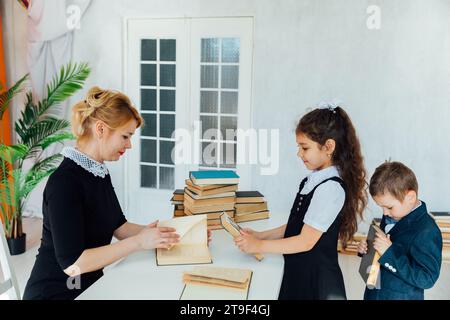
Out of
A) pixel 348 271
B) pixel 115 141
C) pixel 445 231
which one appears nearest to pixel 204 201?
pixel 115 141

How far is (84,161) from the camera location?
1509mm

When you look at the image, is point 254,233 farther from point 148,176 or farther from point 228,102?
point 148,176

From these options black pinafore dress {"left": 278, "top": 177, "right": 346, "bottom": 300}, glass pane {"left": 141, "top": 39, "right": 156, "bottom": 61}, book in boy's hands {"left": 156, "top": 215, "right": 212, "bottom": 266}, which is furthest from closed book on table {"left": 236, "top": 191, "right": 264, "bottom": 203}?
glass pane {"left": 141, "top": 39, "right": 156, "bottom": 61}

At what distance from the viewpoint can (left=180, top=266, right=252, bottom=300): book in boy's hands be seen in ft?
4.04

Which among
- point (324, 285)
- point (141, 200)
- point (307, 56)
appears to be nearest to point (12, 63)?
point (141, 200)

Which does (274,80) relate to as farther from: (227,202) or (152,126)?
(227,202)

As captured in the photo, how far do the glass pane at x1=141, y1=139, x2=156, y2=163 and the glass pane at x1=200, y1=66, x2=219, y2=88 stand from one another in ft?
2.13

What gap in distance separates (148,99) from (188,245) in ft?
8.33

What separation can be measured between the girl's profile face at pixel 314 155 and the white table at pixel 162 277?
343 mm

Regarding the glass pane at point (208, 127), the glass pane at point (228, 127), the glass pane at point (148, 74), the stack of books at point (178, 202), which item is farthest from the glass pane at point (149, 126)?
the stack of books at point (178, 202)

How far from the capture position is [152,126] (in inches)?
153

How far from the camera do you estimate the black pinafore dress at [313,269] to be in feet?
5.34

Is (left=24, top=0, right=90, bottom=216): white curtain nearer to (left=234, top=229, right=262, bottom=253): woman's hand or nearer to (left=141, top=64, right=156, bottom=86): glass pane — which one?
(left=141, top=64, right=156, bottom=86): glass pane

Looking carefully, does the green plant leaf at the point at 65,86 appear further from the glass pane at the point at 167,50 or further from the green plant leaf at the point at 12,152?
the glass pane at the point at 167,50
